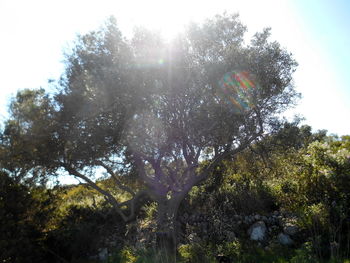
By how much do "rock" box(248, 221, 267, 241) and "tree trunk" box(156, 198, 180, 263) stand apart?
248 centimetres

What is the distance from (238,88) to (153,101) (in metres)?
2.78

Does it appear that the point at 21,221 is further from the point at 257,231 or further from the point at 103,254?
the point at 257,231

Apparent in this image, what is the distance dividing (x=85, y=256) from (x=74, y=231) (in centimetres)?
102

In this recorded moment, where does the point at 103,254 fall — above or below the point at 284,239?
above

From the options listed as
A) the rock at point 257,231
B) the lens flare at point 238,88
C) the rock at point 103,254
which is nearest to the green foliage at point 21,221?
the rock at point 103,254

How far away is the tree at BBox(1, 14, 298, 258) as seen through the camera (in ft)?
25.5

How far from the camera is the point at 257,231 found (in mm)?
7660

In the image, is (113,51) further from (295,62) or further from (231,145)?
(295,62)

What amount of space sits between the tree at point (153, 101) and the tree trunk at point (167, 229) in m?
0.04

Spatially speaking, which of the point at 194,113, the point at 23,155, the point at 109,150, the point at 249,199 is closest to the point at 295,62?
the point at 194,113

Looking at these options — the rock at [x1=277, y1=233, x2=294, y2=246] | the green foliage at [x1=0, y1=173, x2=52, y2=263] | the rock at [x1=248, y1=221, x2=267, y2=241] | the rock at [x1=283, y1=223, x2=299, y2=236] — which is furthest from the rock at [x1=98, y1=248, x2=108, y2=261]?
the rock at [x1=283, y1=223, x2=299, y2=236]

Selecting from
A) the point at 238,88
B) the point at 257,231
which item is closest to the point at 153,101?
the point at 238,88

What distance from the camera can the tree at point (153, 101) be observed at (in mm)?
7785

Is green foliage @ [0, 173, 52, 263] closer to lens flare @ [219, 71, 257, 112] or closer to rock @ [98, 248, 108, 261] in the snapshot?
rock @ [98, 248, 108, 261]
